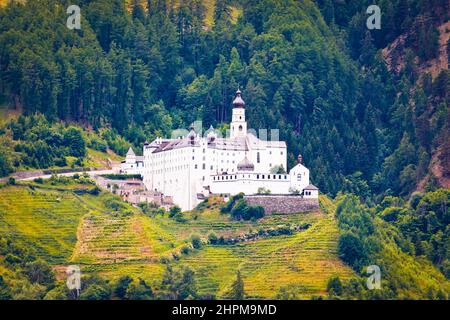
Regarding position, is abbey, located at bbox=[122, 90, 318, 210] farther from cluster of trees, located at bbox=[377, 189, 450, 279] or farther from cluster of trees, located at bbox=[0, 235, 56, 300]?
cluster of trees, located at bbox=[0, 235, 56, 300]

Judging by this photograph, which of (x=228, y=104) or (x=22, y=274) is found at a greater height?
(x=228, y=104)

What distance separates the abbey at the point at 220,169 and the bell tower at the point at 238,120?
0.39 m

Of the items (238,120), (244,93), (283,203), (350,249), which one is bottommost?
(350,249)

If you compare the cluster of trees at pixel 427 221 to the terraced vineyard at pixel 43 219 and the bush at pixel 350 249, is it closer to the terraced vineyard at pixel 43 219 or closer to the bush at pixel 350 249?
the bush at pixel 350 249

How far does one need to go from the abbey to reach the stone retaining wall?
0.71 meters

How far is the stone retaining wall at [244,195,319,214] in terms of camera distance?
535 ft

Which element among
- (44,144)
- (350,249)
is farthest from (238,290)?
(44,144)

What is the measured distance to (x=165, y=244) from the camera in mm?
159500

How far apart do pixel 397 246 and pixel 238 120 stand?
720 inches

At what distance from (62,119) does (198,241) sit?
1174 inches

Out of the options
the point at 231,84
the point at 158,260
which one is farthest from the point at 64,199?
the point at 231,84

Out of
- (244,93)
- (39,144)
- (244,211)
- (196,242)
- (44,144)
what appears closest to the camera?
(196,242)

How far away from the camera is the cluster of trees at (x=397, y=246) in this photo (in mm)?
154875

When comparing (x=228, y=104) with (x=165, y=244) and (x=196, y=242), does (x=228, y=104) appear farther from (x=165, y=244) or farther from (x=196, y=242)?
(x=165, y=244)
